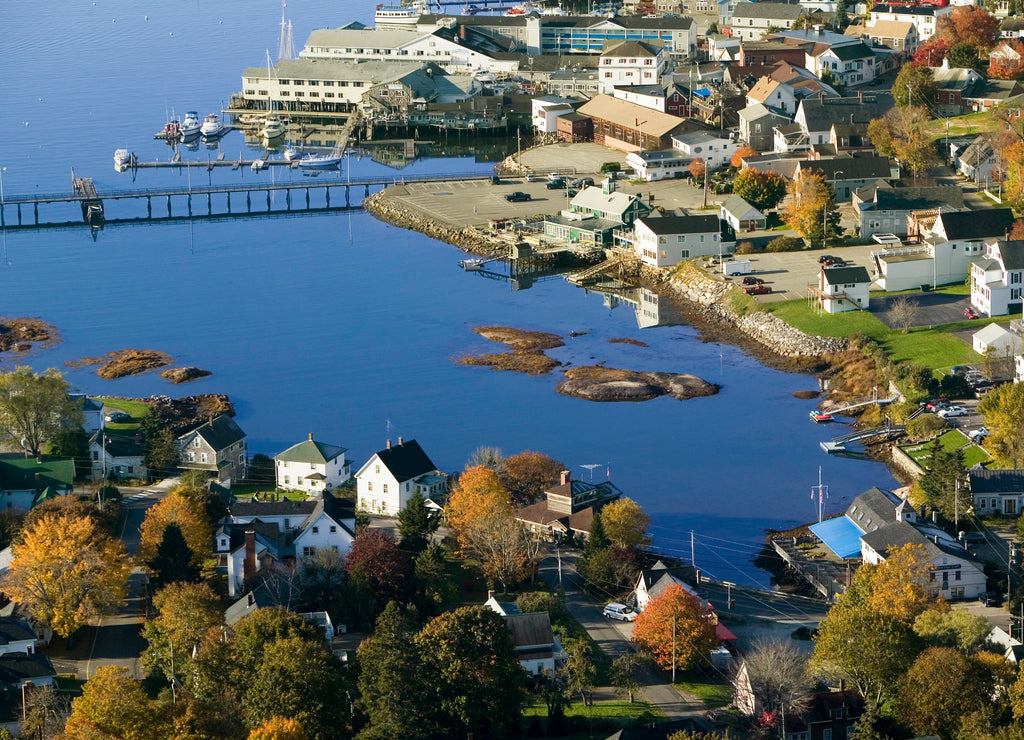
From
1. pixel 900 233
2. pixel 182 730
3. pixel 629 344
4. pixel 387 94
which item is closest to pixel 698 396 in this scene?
pixel 629 344

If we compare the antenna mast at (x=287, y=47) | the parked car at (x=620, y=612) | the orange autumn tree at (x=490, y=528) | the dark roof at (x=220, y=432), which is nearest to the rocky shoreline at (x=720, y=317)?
the orange autumn tree at (x=490, y=528)

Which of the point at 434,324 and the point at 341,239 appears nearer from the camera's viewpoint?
the point at 434,324

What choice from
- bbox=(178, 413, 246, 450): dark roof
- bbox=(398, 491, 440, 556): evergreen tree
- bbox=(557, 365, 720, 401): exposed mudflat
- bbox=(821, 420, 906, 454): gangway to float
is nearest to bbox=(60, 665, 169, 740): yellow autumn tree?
bbox=(398, 491, 440, 556): evergreen tree

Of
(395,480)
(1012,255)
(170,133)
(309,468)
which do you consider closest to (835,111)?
(1012,255)

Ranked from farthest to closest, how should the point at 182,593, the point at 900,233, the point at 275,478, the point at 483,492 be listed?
the point at 900,233 < the point at 275,478 < the point at 483,492 < the point at 182,593

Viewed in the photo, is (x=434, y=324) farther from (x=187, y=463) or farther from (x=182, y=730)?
(x=182, y=730)

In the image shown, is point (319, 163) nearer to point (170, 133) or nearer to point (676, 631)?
point (170, 133)

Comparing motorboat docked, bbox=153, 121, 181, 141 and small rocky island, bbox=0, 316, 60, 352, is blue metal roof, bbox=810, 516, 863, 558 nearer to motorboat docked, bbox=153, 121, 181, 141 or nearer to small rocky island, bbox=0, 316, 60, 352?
small rocky island, bbox=0, 316, 60, 352
